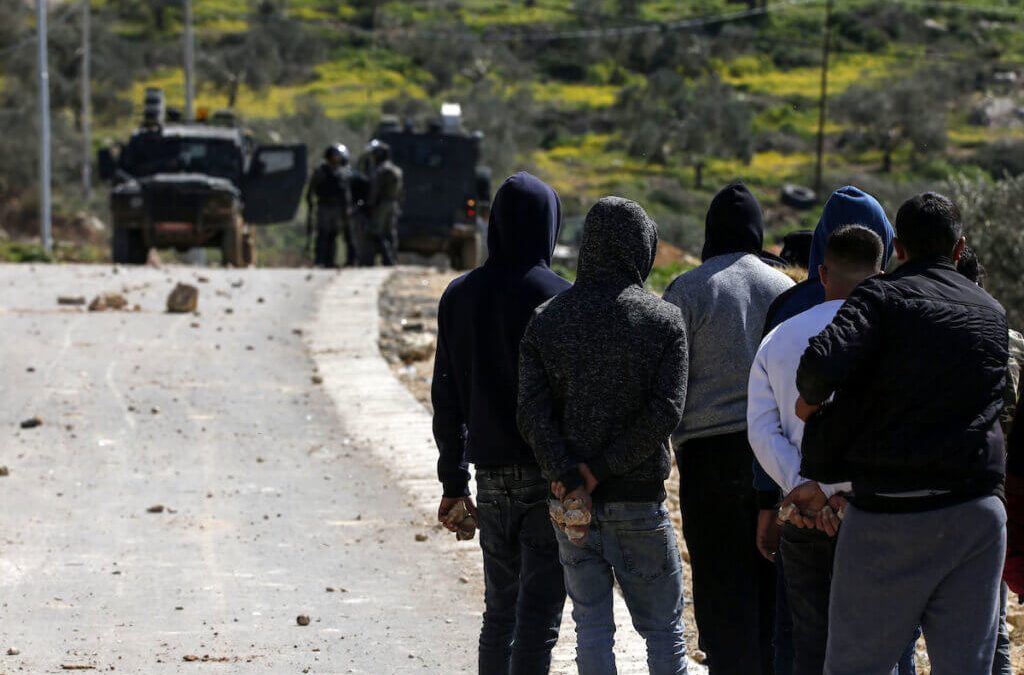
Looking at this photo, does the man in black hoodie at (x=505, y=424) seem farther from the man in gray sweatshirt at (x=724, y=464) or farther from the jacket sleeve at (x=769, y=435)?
the jacket sleeve at (x=769, y=435)

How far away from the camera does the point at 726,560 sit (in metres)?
4.44

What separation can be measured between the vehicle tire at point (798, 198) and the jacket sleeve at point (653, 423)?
143ft

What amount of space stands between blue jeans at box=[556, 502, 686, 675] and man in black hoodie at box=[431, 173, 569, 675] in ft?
0.63

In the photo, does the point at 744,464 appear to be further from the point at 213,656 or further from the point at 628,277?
the point at 213,656

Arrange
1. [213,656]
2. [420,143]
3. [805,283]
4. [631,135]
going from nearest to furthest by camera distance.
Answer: [805,283] → [213,656] → [420,143] → [631,135]

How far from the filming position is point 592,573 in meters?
4.10

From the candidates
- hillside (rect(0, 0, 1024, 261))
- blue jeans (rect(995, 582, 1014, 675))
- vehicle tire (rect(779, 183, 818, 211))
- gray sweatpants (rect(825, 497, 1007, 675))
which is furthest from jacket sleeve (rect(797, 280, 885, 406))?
vehicle tire (rect(779, 183, 818, 211))

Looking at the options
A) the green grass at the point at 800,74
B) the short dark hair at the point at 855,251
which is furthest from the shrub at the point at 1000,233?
the green grass at the point at 800,74

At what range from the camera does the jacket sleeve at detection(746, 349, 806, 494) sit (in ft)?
12.9

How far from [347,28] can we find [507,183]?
7600 centimetres

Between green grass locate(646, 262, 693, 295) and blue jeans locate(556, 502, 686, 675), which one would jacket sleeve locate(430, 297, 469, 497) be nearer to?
blue jeans locate(556, 502, 686, 675)

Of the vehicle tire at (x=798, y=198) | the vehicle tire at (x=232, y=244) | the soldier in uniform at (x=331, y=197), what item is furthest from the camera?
the vehicle tire at (x=798, y=198)

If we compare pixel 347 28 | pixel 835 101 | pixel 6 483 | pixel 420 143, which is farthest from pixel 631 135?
pixel 6 483

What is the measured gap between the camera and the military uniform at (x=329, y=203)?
2102cm
